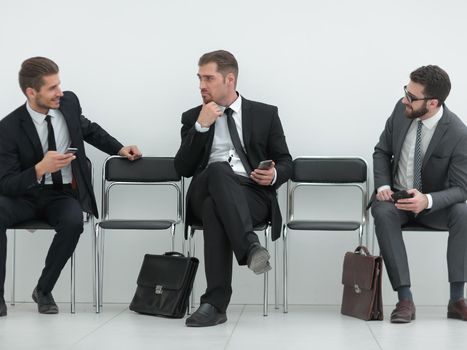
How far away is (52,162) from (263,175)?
1027 mm

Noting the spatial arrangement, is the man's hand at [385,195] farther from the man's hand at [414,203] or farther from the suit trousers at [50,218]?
the suit trousers at [50,218]

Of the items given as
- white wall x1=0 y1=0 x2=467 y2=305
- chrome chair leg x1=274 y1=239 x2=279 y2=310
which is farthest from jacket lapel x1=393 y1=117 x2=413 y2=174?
chrome chair leg x1=274 y1=239 x2=279 y2=310

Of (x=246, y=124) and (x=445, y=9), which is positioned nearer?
(x=246, y=124)

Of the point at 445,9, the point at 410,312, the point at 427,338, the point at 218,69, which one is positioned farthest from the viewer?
the point at 445,9

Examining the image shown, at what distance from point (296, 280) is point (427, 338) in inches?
58.8

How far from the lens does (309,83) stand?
5.30 meters

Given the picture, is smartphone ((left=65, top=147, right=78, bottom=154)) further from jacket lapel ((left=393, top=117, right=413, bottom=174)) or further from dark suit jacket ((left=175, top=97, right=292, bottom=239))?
Answer: jacket lapel ((left=393, top=117, right=413, bottom=174))

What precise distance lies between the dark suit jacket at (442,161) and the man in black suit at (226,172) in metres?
0.54

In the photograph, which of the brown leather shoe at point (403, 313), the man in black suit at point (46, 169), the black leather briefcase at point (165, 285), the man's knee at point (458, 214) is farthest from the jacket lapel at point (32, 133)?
the man's knee at point (458, 214)

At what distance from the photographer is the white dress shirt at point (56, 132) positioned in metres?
4.81

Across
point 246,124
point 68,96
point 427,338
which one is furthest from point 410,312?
point 68,96

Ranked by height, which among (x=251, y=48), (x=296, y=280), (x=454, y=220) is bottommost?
(x=296, y=280)

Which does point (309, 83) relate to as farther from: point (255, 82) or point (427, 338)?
point (427, 338)

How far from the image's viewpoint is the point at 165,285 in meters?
4.59
